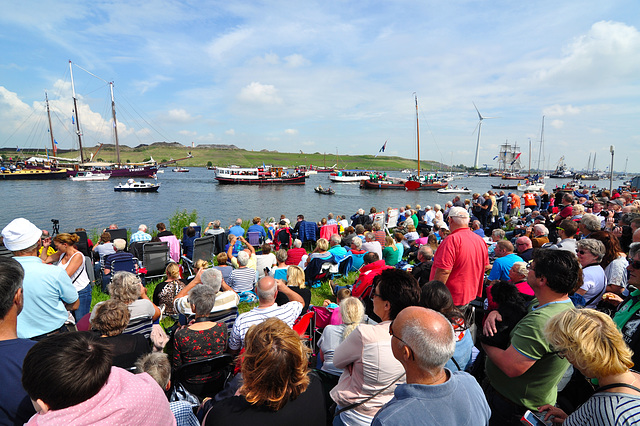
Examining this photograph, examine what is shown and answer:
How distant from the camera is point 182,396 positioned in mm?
2691

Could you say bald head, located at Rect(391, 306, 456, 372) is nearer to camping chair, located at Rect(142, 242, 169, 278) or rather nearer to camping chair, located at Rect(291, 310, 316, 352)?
camping chair, located at Rect(291, 310, 316, 352)

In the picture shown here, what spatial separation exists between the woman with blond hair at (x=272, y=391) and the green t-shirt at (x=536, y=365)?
4.52 ft

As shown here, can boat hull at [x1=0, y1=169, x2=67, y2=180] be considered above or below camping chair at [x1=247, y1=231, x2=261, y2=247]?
above

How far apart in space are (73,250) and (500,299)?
17.7ft

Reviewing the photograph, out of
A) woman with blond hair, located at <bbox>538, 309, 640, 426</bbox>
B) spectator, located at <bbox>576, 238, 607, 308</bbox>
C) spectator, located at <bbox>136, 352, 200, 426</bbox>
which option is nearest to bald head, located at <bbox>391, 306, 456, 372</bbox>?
woman with blond hair, located at <bbox>538, 309, 640, 426</bbox>

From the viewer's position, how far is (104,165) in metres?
94.1

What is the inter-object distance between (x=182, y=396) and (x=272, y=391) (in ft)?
4.80

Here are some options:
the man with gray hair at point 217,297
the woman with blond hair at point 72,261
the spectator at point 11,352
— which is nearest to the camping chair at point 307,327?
the man with gray hair at point 217,297

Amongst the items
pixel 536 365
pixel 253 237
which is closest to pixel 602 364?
pixel 536 365

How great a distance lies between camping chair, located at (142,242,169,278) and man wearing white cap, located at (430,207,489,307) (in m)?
6.03

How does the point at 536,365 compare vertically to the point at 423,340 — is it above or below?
below

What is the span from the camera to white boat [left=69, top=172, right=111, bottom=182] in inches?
2579

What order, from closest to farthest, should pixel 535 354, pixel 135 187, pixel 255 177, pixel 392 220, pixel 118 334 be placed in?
pixel 535 354, pixel 118 334, pixel 392 220, pixel 135 187, pixel 255 177

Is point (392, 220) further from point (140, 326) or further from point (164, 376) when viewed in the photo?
point (164, 376)
